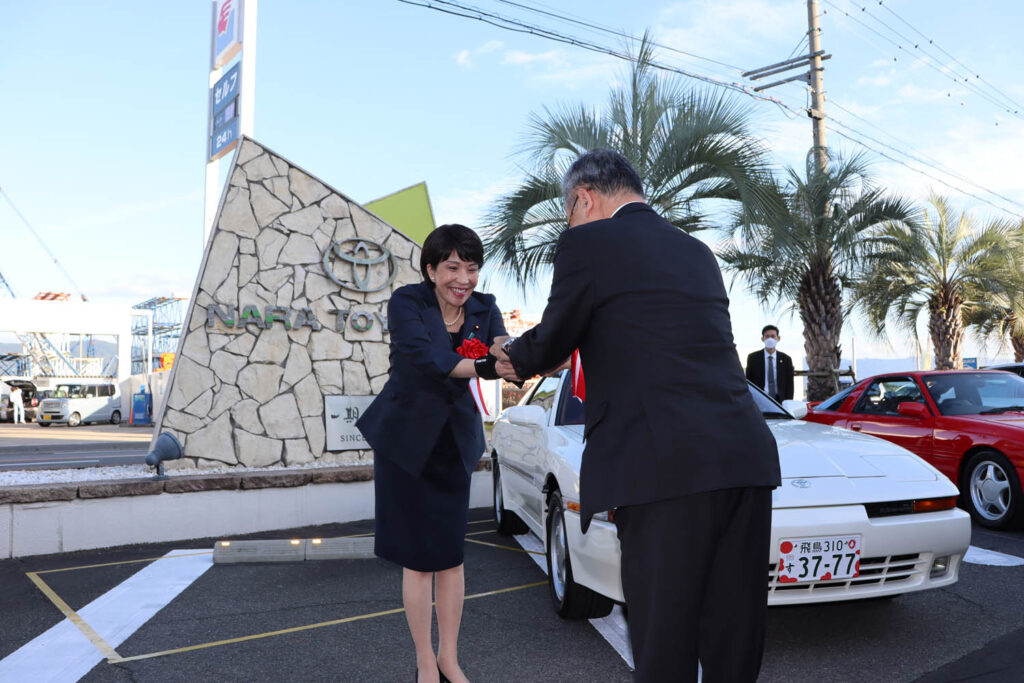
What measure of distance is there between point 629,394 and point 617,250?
0.34 meters

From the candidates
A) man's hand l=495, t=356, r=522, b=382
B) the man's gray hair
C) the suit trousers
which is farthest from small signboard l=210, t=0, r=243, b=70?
the suit trousers

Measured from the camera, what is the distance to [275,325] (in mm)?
7754

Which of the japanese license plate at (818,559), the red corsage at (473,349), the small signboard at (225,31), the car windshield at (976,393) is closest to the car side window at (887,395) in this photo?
the car windshield at (976,393)

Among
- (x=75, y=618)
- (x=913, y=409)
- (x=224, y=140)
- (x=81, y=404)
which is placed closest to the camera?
(x=75, y=618)

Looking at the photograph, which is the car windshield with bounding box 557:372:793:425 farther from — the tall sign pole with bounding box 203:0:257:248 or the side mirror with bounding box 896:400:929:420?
the tall sign pole with bounding box 203:0:257:248

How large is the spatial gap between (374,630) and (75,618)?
1631 mm

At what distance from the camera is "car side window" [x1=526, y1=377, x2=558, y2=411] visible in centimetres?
480

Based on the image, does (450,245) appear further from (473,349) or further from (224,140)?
(224,140)

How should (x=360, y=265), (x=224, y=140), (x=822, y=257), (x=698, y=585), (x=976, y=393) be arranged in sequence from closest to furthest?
(x=698, y=585) → (x=976, y=393) → (x=360, y=265) → (x=224, y=140) → (x=822, y=257)

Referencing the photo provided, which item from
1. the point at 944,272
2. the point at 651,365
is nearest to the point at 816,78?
the point at 944,272

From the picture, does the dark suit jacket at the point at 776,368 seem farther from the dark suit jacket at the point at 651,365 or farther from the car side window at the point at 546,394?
the dark suit jacket at the point at 651,365

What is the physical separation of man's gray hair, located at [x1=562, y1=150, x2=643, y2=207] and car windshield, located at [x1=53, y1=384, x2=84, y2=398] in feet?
129

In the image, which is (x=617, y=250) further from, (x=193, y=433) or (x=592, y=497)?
(x=193, y=433)

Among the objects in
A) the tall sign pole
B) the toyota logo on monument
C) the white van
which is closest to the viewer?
the toyota logo on monument
